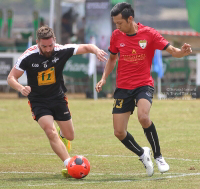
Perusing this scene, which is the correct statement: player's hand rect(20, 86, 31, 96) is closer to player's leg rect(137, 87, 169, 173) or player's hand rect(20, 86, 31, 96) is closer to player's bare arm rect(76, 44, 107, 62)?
player's bare arm rect(76, 44, 107, 62)

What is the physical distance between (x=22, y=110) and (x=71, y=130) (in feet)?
36.7

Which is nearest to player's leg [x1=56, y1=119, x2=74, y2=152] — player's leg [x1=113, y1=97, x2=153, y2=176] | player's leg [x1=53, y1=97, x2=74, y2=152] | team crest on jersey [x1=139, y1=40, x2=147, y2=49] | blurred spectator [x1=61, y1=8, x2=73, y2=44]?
player's leg [x1=53, y1=97, x2=74, y2=152]

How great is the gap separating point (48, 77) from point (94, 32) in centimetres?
1863

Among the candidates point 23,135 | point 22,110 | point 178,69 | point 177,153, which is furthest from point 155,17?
point 177,153

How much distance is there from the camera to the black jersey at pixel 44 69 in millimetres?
7695

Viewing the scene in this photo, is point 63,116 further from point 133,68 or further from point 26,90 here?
point 133,68

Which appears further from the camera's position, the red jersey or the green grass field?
the red jersey

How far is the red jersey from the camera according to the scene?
299 inches

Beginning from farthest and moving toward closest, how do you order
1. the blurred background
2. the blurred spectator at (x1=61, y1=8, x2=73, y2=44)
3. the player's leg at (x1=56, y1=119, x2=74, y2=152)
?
the blurred spectator at (x1=61, y1=8, x2=73, y2=44)
the blurred background
the player's leg at (x1=56, y1=119, x2=74, y2=152)

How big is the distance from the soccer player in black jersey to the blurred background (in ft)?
51.8

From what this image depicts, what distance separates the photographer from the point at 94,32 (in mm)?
26234

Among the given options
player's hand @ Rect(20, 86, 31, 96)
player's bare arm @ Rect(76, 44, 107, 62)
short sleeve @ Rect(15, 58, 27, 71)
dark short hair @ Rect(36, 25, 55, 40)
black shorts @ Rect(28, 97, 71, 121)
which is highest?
dark short hair @ Rect(36, 25, 55, 40)

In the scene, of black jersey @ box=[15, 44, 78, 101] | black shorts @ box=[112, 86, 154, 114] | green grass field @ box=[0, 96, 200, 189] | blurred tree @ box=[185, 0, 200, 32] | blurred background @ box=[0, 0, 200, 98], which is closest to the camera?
green grass field @ box=[0, 96, 200, 189]

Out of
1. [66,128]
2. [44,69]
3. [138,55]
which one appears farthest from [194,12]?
[44,69]
